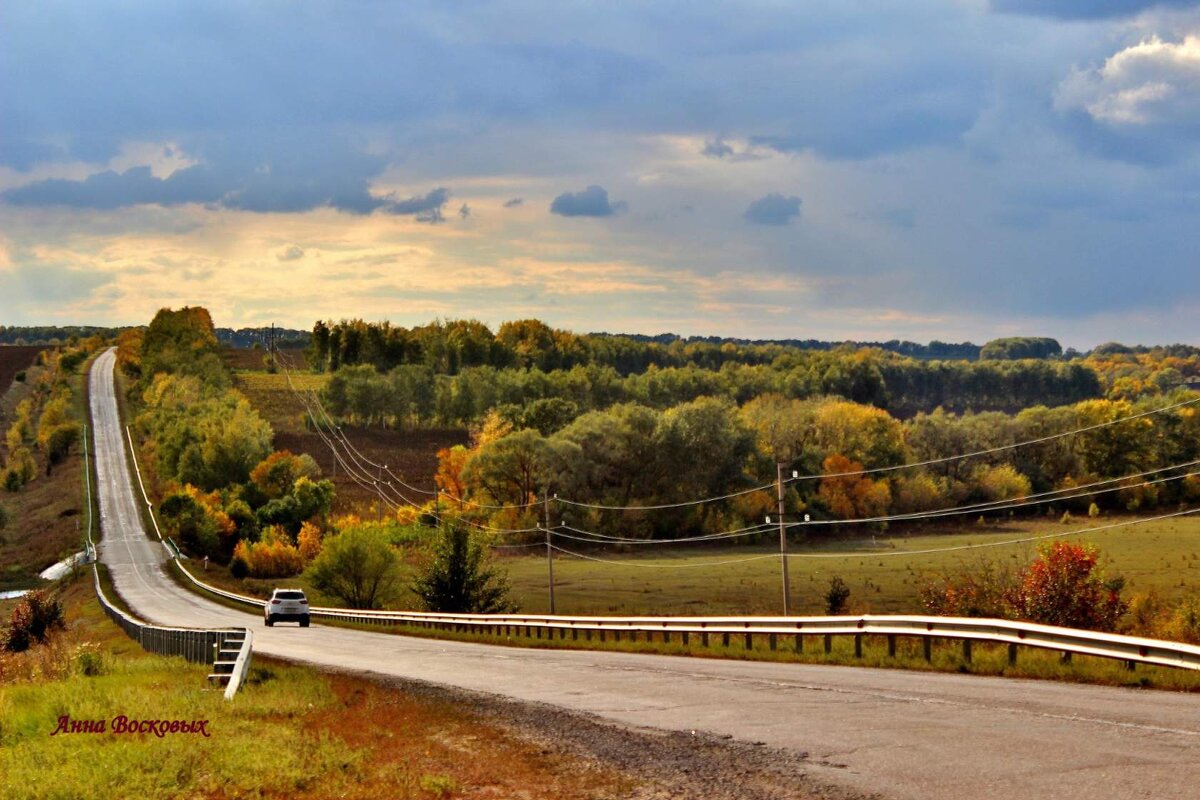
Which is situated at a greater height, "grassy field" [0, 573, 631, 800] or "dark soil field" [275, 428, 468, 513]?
"grassy field" [0, 573, 631, 800]

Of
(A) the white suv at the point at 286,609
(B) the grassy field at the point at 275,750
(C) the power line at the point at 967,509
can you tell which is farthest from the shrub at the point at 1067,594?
(C) the power line at the point at 967,509

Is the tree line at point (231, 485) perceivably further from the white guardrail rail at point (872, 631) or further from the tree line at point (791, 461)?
the white guardrail rail at point (872, 631)

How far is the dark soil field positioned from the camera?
144 meters

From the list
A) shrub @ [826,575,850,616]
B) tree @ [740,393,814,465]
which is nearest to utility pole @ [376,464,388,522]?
tree @ [740,393,814,465]

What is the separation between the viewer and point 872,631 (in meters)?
28.1

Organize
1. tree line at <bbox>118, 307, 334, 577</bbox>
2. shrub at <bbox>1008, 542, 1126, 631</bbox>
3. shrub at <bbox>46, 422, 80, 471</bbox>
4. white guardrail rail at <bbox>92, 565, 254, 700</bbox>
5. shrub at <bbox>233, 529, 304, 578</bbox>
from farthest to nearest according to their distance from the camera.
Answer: shrub at <bbox>46, 422, 80, 471</bbox> < tree line at <bbox>118, 307, 334, 577</bbox> < shrub at <bbox>233, 529, 304, 578</bbox> < shrub at <bbox>1008, 542, 1126, 631</bbox> < white guardrail rail at <bbox>92, 565, 254, 700</bbox>

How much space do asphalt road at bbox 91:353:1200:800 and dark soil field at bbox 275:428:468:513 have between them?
371 feet

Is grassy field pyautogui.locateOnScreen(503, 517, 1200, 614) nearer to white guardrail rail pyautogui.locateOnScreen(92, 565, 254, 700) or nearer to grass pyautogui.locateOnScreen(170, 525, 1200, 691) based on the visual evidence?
grass pyautogui.locateOnScreen(170, 525, 1200, 691)

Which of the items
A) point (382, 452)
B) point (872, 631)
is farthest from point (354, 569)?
point (382, 452)

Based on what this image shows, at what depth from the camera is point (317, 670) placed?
2705 cm

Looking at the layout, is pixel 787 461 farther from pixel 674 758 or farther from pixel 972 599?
pixel 674 758

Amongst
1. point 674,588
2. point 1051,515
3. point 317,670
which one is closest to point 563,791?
point 317,670

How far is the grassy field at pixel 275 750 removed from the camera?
1302 centimetres

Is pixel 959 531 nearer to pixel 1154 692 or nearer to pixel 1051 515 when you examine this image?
pixel 1051 515
